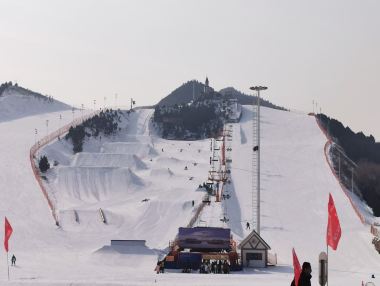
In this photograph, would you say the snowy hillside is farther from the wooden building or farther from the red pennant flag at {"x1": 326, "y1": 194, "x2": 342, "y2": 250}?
the red pennant flag at {"x1": 326, "y1": 194, "x2": 342, "y2": 250}

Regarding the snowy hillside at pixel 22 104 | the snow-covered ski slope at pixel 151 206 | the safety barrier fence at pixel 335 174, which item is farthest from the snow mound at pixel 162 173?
the snowy hillside at pixel 22 104

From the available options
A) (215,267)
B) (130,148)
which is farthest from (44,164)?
(215,267)

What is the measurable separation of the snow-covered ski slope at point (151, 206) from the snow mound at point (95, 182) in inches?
3.8

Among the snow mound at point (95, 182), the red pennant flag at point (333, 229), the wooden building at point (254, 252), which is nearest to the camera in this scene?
the red pennant flag at point (333, 229)

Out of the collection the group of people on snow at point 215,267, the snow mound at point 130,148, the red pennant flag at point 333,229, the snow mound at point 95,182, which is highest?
the snow mound at point 130,148

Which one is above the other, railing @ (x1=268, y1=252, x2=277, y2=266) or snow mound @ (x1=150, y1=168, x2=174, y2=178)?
snow mound @ (x1=150, y1=168, x2=174, y2=178)

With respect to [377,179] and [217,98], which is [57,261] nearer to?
[377,179]

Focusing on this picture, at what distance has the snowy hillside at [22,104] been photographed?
106250mm

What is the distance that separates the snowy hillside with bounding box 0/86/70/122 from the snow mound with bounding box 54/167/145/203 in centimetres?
3745

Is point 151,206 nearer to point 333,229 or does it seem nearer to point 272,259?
point 272,259

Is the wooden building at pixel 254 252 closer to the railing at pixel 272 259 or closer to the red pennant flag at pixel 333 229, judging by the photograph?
the railing at pixel 272 259

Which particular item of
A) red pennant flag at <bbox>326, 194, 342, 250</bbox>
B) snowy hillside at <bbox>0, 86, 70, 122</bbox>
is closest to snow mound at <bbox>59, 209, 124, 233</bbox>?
red pennant flag at <bbox>326, 194, 342, 250</bbox>

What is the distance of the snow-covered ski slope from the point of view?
35.1 metres

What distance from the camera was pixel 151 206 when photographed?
54812 mm
